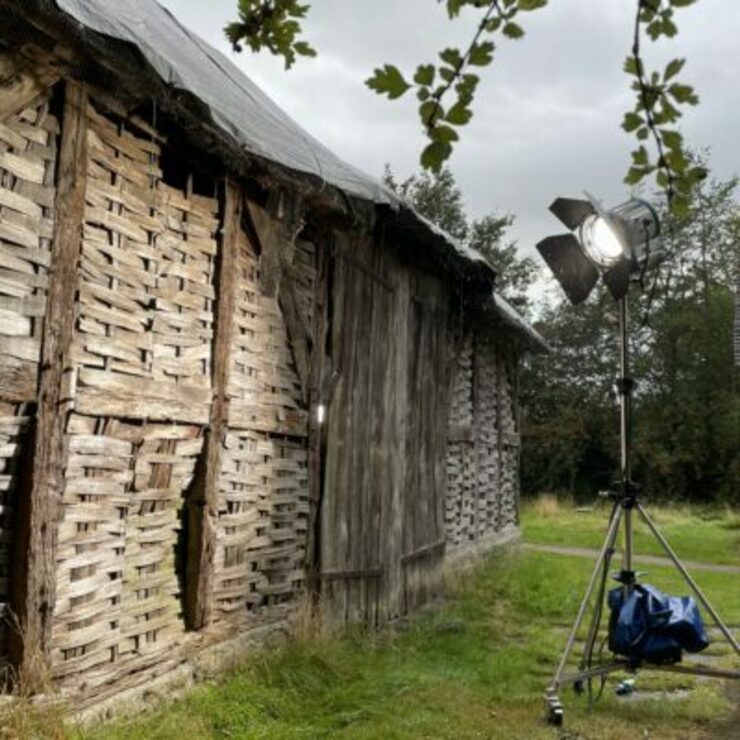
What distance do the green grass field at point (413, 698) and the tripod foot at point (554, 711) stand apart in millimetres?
58

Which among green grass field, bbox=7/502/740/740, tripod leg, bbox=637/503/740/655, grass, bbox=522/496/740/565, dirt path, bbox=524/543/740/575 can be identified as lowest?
green grass field, bbox=7/502/740/740

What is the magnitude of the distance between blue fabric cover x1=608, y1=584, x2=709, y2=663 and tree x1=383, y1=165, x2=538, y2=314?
25.7 meters

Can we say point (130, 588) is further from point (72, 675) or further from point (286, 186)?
point (286, 186)

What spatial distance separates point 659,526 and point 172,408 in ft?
53.8

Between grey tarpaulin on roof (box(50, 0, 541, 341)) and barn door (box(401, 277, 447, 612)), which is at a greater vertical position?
grey tarpaulin on roof (box(50, 0, 541, 341))

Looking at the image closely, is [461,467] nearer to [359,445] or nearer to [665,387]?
[359,445]

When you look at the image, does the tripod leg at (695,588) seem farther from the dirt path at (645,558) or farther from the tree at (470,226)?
the tree at (470,226)

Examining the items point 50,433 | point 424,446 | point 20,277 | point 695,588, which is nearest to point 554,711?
point 695,588

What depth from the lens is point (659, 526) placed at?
19.1m

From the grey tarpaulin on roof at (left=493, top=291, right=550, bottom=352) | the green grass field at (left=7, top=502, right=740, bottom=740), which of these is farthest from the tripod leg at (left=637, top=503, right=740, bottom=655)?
the grey tarpaulin on roof at (left=493, top=291, right=550, bottom=352)

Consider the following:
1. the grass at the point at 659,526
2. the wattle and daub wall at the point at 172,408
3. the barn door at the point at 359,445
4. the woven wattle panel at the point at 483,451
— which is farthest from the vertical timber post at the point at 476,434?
the barn door at the point at 359,445

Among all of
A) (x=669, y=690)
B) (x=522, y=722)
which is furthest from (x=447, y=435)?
(x=522, y=722)

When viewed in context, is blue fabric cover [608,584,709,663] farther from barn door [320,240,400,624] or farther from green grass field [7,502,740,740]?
barn door [320,240,400,624]

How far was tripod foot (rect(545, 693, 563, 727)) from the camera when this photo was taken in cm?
454
